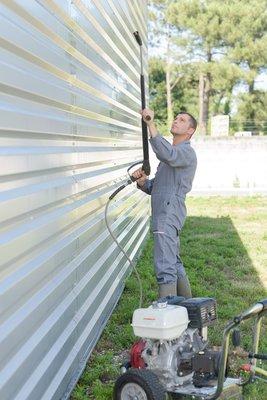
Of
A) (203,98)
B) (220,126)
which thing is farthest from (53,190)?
(203,98)

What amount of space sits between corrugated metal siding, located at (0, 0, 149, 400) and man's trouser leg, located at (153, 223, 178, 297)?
0.50 meters

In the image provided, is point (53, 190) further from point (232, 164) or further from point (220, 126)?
point (220, 126)

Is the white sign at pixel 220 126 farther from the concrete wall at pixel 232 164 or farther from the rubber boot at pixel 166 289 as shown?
the rubber boot at pixel 166 289

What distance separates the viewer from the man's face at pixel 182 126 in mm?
5059

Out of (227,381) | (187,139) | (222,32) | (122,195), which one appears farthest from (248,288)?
(222,32)

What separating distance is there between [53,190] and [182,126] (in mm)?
1682

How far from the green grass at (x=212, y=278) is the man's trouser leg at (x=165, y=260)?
0.55 metres

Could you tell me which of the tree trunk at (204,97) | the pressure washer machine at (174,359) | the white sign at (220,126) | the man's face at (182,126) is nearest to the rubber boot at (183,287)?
the man's face at (182,126)

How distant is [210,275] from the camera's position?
7453 mm

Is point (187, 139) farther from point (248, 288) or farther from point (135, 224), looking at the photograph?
point (135, 224)

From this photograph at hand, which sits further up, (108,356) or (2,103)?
(2,103)

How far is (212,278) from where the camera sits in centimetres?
737

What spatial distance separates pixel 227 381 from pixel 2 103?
6.63 ft

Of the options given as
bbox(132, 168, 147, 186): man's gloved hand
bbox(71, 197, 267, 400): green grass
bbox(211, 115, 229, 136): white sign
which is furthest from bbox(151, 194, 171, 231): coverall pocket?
bbox(211, 115, 229, 136): white sign
